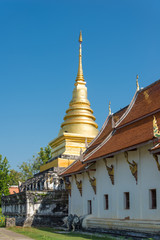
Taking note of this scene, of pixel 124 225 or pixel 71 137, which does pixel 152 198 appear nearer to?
pixel 124 225

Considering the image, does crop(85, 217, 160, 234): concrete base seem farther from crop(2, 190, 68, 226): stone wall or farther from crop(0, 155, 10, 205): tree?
crop(0, 155, 10, 205): tree

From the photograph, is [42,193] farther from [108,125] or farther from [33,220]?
[108,125]

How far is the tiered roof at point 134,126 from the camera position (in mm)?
13731

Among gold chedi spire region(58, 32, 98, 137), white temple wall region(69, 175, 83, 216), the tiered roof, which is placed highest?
gold chedi spire region(58, 32, 98, 137)

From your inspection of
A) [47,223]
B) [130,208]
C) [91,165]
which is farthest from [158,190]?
[47,223]

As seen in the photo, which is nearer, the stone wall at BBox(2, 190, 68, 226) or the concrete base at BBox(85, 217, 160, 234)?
the concrete base at BBox(85, 217, 160, 234)

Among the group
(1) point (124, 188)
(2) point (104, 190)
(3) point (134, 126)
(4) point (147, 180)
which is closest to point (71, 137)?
(2) point (104, 190)

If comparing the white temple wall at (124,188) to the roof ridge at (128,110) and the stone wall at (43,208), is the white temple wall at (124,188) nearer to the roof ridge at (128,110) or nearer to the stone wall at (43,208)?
the roof ridge at (128,110)

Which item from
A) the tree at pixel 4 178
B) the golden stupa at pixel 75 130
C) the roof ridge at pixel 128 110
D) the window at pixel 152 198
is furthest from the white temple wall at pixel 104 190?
the tree at pixel 4 178

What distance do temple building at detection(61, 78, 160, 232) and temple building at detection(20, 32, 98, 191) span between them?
411cm

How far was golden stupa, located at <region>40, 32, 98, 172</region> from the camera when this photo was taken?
82.6 feet

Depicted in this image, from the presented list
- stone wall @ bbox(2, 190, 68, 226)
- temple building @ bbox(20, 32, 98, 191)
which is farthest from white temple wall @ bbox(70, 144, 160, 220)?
temple building @ bbox(20, 32, 98, 191)

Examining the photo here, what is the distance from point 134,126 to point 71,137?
1116 centimetres

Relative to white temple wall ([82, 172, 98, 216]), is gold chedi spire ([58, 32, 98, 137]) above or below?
above
